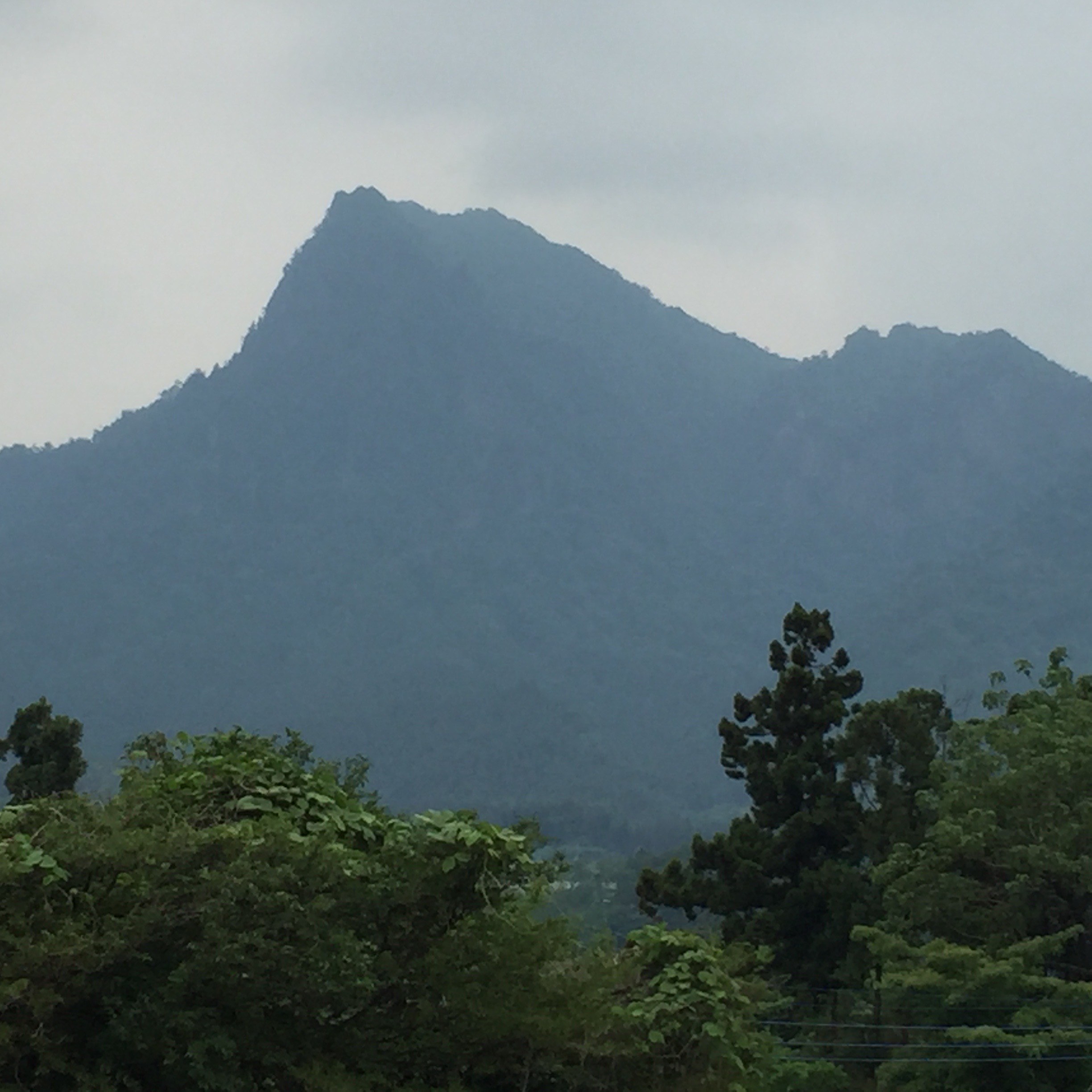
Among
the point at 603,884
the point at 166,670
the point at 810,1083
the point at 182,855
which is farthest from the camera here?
the point at 166,670

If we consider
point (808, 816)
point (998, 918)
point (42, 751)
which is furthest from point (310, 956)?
point (808, 816)

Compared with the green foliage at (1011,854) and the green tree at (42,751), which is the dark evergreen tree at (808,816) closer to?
the green foliage at (1011,854)

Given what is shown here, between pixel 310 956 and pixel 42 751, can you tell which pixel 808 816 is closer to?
pixel 42 751

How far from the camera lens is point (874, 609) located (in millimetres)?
168000

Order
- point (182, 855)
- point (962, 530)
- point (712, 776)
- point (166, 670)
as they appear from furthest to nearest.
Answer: point (962, 530), point (166, 670), point (712, 776), point (182, 855)

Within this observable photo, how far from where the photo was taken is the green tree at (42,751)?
25203mm

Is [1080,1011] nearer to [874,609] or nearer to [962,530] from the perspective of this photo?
[874,609]

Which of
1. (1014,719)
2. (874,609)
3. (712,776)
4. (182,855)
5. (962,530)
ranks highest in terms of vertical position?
(962,530)

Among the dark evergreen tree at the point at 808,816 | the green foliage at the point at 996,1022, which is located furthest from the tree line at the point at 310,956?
the dark evergreen tree at the point at 808,816

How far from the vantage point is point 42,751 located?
2570 centimetres

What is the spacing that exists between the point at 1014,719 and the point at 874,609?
142199 millimetres

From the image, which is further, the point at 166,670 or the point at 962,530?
the point at 962,530

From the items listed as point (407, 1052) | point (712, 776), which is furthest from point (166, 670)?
point (407, 1052)

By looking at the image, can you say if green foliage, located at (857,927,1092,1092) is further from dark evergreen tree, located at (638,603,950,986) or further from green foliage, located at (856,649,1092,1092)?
dark evergreen tree, located at (638,603,950,986)
